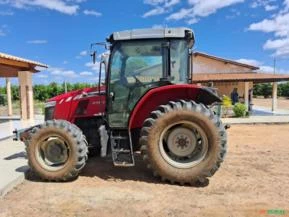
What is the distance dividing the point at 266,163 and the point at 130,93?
3466 mm

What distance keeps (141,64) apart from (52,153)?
87.3 inches

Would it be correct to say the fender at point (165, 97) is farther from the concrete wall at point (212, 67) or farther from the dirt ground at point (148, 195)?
the concrete wall at point (212, 67)

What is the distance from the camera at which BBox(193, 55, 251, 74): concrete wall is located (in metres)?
28.5

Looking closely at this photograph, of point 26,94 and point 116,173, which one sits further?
point 26,94

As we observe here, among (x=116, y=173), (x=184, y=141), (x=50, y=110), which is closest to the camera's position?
(x=184, y=141)

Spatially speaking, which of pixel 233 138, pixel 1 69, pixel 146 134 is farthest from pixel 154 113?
pixel 1 69

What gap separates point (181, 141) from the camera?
19.2 feet

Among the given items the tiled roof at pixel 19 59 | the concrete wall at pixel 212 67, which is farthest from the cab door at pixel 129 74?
→ the concrete wall at pixel 212 67

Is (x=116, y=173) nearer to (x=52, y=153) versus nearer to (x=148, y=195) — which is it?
(x=52, y=153)

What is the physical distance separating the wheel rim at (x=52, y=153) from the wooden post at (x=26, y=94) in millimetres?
11496

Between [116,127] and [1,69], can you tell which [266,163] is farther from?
[1,69]

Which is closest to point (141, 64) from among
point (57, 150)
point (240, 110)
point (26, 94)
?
point (57, 150)

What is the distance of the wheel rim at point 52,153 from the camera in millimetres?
6066

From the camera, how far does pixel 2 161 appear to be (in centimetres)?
746
